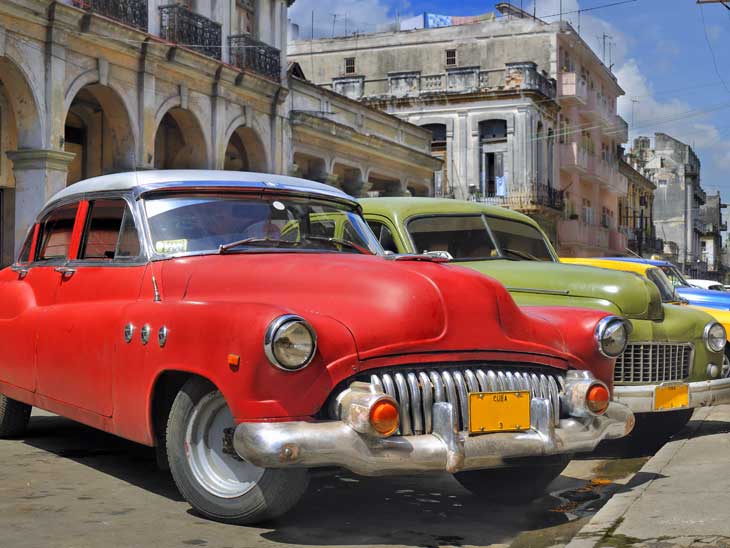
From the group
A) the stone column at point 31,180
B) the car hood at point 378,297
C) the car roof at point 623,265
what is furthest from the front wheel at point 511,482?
the stone column at point 31,180

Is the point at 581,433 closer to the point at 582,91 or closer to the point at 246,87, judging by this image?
the point at 246,87

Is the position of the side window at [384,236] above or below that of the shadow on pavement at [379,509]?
above

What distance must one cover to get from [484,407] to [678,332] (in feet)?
12.4

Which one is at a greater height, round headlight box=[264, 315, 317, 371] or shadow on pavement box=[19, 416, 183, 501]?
round headlight box=[264, 315, 317, 371]

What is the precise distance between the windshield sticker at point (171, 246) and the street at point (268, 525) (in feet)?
4.07

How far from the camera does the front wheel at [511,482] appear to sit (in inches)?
224

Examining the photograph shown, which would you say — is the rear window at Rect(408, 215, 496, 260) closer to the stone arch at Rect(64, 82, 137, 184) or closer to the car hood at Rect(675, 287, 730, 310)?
the car hood at Rect(675, 287, 730, 310)

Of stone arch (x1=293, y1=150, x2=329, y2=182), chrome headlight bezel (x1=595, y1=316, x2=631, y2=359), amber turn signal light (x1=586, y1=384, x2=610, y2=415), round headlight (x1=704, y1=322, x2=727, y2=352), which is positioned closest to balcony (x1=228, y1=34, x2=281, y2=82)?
stone arch (x1=293, y1=150, x2=329, y2=182)

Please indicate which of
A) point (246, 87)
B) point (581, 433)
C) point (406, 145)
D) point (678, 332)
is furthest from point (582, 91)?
point (581, 433)

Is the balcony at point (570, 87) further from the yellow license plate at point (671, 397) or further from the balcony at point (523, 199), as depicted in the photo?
the yellow license plate at point (671, 397)

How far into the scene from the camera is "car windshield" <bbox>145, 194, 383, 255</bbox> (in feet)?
18.1

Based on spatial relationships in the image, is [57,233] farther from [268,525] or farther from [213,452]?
[268,525]

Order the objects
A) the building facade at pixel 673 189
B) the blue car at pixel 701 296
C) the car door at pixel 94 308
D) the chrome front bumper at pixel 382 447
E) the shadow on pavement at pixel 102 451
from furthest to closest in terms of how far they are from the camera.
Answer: the building facade at pixel 673 189, the blue car at pixel 701 296, the shadow on pavement at pixel 102 451, the car door at pixel 94 308, the chrome front bumper at pixel 382 447

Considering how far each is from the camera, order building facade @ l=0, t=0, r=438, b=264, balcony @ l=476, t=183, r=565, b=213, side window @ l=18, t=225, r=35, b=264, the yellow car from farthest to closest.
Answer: balcony @ l=476, t=183, r=565, b=213
building facade @ l=0, t=0, r=438, b=264
the yellow car
side window @ l=18, t=225, r=35, b=264
